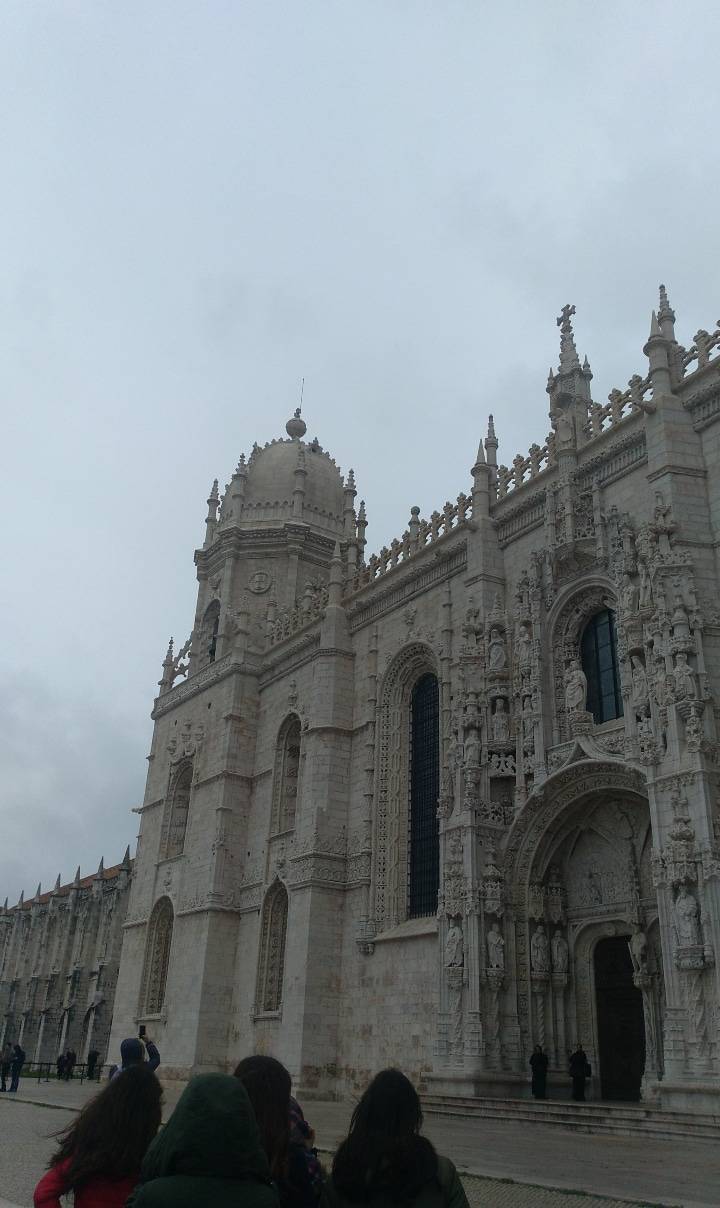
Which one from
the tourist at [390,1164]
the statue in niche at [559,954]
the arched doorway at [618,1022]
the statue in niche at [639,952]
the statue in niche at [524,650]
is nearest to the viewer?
the tourist at [390,1164]

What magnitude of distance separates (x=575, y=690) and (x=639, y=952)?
533 cm

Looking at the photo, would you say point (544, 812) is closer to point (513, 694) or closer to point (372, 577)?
point (513, 694)

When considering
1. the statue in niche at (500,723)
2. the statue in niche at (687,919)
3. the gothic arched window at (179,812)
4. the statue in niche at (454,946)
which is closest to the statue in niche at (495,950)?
the statue in niche at (454,946)

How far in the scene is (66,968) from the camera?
2345 inches

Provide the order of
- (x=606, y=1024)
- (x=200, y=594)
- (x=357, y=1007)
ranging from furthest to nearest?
1. (x=200, y=594)
2. (x=357, y=1007)
3. (x=606, y=1024)

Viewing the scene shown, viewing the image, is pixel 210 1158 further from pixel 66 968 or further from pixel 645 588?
pixel 66 968

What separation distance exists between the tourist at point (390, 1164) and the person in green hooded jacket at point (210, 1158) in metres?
0.51

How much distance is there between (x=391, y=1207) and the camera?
12.2ft

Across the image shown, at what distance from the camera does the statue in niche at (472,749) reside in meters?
21.9

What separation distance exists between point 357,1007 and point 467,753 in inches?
307

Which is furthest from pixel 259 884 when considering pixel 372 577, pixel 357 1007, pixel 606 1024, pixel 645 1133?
pixel 645 1133

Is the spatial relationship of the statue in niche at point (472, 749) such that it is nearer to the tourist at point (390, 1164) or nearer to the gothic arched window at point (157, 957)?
the gothic arched window at point (157, 957)

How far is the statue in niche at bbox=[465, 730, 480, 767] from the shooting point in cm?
2189

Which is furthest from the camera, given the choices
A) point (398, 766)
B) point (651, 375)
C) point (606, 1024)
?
point (398, 766)
